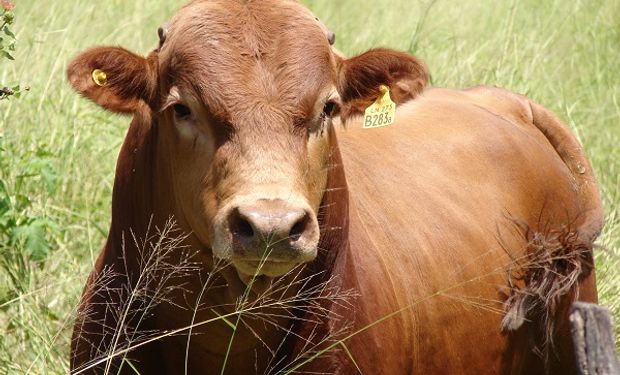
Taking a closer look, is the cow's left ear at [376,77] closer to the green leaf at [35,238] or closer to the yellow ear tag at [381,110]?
the yellow ear tag at [381,110]

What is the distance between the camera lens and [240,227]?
11.8ft

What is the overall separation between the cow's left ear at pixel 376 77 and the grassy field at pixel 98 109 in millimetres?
1252

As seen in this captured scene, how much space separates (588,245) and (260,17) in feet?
6.72

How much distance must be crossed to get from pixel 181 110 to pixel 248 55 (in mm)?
282

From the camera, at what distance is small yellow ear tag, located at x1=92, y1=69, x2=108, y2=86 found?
4234 mm

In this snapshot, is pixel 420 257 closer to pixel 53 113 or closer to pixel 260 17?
pixel 260 17

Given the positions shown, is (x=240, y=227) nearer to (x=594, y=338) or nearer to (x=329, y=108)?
(x=329, y=108)

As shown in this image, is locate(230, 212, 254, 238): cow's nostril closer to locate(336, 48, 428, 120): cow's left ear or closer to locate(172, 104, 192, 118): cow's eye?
locate(172, 104, 192, 118): cow's eye

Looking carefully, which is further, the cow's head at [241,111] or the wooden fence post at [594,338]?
the cow's head at [241,111]

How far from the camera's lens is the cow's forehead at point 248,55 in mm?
3934

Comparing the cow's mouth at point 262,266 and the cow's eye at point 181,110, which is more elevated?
the cow's eye at point 181,110

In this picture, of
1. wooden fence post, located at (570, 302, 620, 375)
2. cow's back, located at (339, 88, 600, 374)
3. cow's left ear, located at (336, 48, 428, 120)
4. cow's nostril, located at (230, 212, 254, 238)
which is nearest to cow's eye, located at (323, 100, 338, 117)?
cow's left ear, located at (336, 48, 428, 120)

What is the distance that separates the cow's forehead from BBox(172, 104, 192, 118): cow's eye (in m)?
0.08

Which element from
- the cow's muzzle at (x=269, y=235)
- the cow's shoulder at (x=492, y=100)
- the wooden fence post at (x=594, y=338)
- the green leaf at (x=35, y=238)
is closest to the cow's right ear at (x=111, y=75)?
the cow's muzzle at (x=269, y=235)
